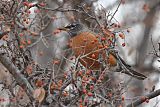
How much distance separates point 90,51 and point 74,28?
1.49 m

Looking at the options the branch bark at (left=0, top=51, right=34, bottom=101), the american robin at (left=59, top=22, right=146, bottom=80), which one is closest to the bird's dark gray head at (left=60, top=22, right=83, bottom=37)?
the american robin at (left=59, top=22, right=146, bottom=80)

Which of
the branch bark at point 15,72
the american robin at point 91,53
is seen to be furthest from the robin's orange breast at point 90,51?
the branch bark at point 15,72

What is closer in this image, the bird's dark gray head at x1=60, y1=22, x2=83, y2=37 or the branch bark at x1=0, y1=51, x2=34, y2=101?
the branch bark at x1=0, y1=51, x2=34, y2=101

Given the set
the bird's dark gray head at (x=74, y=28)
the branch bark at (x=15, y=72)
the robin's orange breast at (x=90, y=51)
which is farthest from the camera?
the bird's dark gray head at (x=74, y=28)

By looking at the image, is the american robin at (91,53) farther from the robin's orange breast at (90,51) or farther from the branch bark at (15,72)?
the branch bark at (15,72)

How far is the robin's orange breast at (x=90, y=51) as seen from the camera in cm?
510

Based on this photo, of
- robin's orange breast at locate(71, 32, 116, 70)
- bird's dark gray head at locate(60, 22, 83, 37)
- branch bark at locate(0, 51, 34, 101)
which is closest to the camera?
branch bark at locate(0, 51, 34, 101)

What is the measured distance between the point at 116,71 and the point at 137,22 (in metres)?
4.57

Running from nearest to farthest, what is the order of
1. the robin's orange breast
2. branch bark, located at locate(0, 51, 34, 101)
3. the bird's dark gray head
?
branch bark, located at locate(0, 51, 34, 101)
the robin's orange breast
the bird's dark gray head

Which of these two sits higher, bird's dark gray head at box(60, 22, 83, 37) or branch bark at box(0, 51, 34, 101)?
bird's dark gray head at box(60, 22, 83, 37)

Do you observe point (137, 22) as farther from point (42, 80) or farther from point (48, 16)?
point (42, 80)

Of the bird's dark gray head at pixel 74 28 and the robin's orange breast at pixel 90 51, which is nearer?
the robin's orange breast at pixel 90 51

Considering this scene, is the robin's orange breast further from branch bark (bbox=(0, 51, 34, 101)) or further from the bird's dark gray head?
branch bark (bbox=(0, 51, 34, 101))

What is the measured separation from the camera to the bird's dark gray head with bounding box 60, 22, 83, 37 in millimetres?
6914
